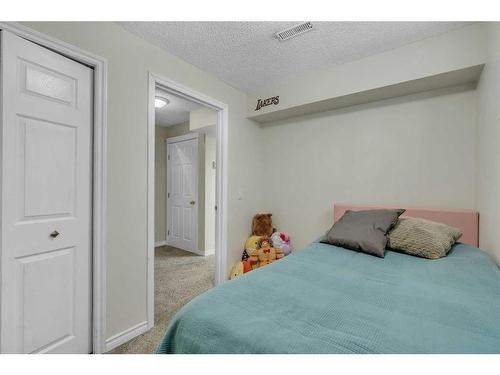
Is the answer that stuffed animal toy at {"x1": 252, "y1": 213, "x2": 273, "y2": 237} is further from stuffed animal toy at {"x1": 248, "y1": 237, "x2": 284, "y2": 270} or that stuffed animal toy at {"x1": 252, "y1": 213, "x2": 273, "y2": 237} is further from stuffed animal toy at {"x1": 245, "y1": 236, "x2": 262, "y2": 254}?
stuffed animal toy at {"x1": 248, "y1": 237, "x2": 284, "y2": 270}

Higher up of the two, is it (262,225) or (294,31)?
(294,31)

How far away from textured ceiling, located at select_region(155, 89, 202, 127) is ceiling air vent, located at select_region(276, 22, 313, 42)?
1.67m

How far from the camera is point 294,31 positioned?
6.18 feet

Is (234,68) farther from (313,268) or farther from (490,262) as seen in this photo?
(490,262)

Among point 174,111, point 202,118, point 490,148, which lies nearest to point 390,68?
point 490,148

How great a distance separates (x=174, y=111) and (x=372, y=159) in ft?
10.1

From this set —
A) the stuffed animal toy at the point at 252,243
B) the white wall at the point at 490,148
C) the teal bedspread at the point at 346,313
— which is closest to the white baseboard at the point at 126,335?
the teal bedspread at the point at 346,313

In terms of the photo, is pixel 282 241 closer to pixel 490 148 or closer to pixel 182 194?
pixel 490 148

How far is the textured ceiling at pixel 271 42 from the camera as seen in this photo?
182 centimetres

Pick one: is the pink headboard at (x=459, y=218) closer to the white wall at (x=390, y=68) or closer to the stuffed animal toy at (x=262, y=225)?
the white wall at (x=390, y=68)

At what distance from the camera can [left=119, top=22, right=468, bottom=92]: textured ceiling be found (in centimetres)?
182

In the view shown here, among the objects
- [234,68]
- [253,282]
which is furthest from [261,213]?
[253,282]

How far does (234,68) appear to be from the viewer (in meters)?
2.46
